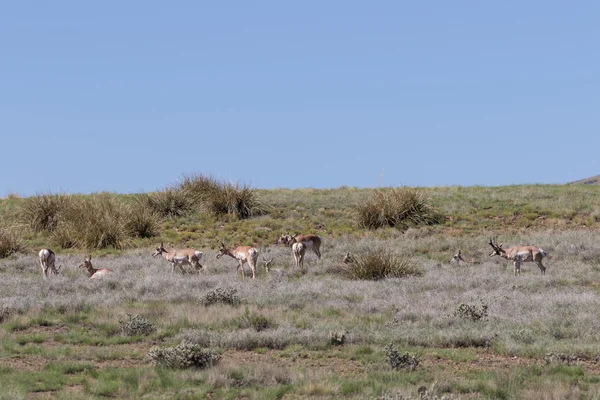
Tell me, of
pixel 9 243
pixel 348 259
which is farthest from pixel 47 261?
pixel 348 259

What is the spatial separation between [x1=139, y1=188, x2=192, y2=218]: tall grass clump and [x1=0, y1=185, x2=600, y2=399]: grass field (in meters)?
5.64

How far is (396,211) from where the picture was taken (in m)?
33.1

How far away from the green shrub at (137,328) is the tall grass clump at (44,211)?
1917 cm

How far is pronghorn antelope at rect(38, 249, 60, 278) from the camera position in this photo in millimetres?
22297

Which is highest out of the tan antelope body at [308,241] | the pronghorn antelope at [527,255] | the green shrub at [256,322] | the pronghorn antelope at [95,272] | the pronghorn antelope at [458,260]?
the tan antelope body at [308,241]

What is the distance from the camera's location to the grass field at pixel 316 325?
1111 centimetres

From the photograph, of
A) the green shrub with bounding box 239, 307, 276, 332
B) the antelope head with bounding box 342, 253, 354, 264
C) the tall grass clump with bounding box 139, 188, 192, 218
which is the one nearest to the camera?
the green shrub with bounding box 239, 307, 276, 332

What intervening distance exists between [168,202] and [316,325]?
21331 millimetres

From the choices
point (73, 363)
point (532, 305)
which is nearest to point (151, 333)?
point (73, 363)

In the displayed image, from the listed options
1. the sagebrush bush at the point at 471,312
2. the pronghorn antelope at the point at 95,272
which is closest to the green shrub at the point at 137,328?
the sagebrush bush at the point at 471,312

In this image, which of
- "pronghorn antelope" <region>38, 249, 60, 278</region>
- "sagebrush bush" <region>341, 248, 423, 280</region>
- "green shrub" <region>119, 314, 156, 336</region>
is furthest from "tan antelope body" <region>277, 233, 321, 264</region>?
"green shrub" <region>119, 314, 156, 336</region>

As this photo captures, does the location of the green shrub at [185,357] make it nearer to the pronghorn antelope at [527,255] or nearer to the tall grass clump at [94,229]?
A: the pronghorn antelope at [527,255]

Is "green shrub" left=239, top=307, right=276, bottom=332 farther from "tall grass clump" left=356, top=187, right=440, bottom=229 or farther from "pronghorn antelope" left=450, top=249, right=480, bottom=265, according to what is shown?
"tall grass clump" left=356, top=187, right=440, bottom=229

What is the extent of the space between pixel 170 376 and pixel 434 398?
397 centimetres
